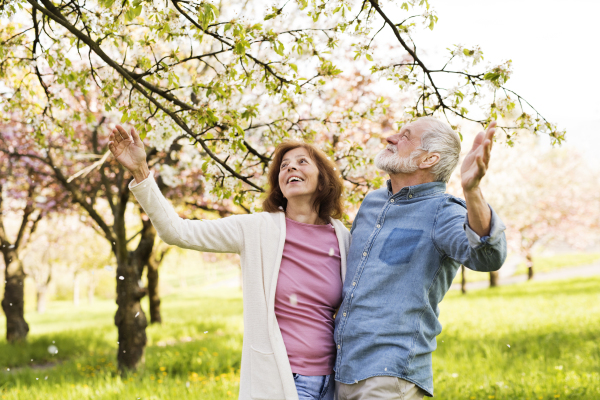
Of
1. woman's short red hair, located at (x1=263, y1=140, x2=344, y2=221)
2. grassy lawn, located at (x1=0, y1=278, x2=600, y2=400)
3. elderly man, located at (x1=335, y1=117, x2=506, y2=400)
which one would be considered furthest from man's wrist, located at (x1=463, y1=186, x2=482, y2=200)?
grassy lawn, located at (x1=0, y1=278, x2=600, y2=400)

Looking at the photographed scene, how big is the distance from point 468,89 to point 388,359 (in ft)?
6.98

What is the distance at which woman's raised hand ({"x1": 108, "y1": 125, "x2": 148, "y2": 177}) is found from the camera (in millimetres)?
2162

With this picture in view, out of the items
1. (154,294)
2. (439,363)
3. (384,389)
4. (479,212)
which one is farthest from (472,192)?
(154,294)

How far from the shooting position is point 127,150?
2.20 metres

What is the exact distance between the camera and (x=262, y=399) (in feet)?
7.07

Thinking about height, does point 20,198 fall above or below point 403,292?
above

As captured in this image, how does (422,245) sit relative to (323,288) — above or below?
above

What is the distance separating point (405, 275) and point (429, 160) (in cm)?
57

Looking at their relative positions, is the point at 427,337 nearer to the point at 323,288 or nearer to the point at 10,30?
the point at 323,288

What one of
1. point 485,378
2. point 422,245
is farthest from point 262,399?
point 485,378

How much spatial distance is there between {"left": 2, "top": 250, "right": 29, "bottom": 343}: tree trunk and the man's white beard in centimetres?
995

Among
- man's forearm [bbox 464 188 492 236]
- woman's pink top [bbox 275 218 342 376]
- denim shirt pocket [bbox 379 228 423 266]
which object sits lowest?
woman's pink top [bbox 275 218 342 376]

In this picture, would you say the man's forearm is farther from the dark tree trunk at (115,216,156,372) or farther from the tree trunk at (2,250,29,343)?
the tree trunk at (2,250,29,343)

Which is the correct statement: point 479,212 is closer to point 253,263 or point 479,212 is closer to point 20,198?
point 253,263
